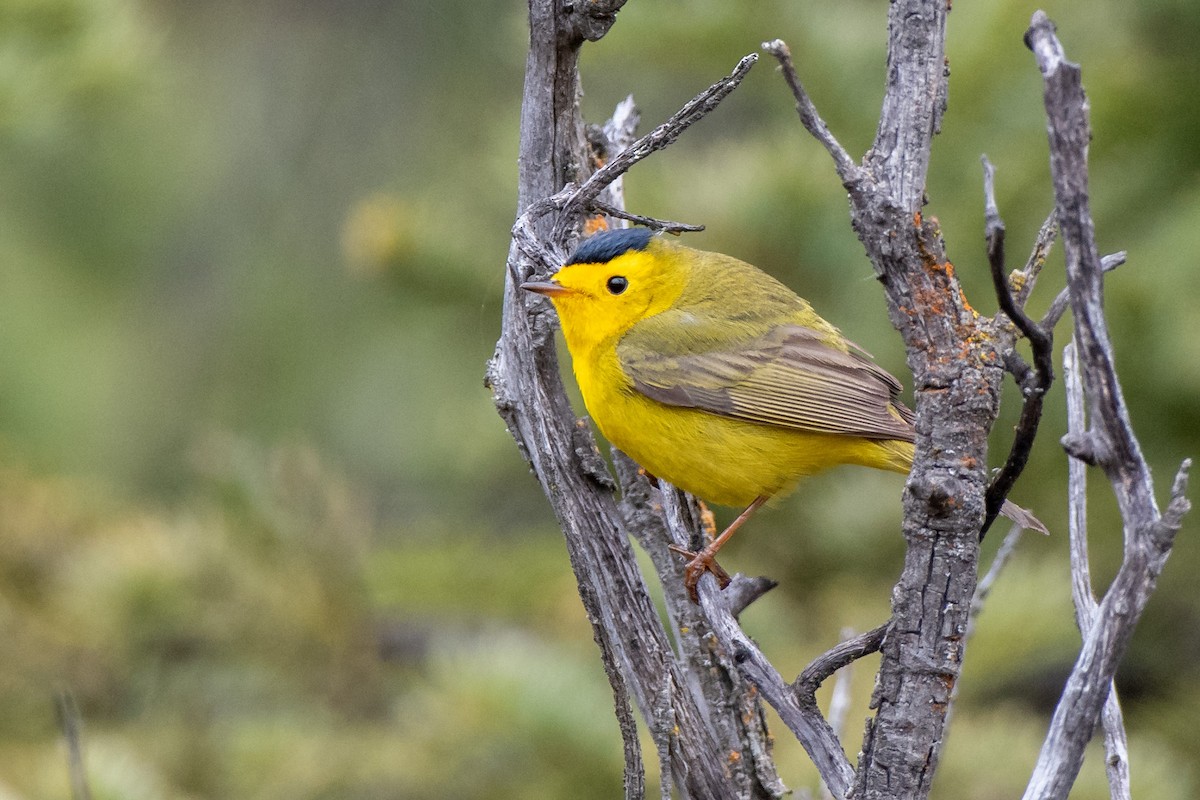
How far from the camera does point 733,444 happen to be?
2.67 metres

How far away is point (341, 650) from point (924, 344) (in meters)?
2.90

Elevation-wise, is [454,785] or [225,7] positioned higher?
[225,7]

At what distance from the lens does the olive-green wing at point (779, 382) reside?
8.75 feet

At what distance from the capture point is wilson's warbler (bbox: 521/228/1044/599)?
2.60m

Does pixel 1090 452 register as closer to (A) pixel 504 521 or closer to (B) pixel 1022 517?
(B) pixel 1022 517

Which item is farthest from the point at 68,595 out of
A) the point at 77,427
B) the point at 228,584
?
the point at 77,427

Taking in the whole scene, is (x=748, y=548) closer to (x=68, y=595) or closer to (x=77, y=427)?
(x=68, y=595)

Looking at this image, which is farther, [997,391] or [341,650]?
[341,650]

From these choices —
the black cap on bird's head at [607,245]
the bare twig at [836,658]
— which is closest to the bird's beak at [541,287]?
the black cap on bird's head at [607,245]

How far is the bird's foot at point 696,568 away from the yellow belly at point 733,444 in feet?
0.98

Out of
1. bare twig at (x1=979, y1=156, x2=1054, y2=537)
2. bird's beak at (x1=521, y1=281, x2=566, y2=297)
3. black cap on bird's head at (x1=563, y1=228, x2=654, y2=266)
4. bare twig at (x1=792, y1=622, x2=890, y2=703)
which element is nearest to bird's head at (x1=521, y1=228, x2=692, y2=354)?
black cap on bird's head at (x1=563, y1=228, x2=654, y2=266)

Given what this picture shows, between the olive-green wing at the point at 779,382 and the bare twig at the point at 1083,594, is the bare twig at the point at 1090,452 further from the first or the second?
the olive-green wing at the point at 779,382

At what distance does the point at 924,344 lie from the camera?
1396 millimetres

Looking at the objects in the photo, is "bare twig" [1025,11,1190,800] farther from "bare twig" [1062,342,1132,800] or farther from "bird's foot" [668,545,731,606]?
"bird's foot" [668,545,731,606]
